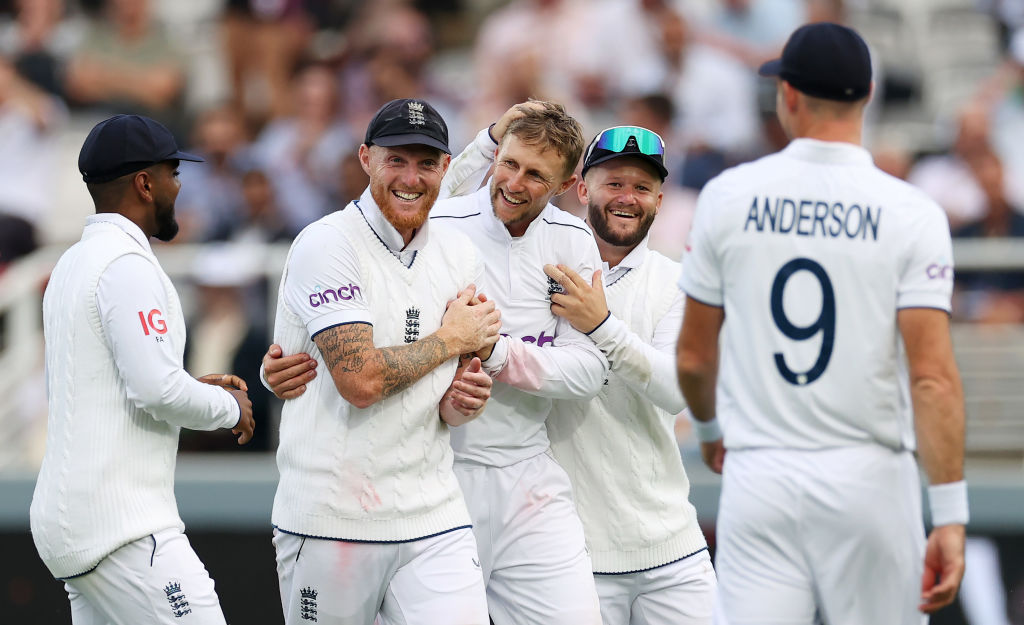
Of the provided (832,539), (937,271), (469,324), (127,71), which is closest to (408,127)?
(469,324)

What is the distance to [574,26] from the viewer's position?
11.5m

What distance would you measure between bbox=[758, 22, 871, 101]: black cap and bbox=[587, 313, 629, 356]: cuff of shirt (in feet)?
4.41

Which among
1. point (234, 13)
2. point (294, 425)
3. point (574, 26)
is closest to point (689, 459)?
point (294, 425)

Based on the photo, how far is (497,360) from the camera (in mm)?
5047

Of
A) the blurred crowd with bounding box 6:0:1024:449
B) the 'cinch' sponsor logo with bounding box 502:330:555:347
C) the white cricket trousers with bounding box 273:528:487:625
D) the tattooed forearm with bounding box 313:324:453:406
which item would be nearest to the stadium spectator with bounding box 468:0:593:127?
the blurred crowd with bounding box 6:0:1024:449

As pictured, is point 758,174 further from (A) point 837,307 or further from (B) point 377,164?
(B) point 377,164

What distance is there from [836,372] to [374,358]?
1538 millimetres

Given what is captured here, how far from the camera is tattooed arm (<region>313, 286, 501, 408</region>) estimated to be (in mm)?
4660

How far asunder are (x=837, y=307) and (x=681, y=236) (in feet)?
18.8

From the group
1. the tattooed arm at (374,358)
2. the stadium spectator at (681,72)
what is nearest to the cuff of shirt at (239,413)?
the tattooed arm at (374,358)

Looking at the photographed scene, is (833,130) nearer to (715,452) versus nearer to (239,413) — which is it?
(715,452)

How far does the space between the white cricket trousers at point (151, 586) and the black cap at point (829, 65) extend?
2.49 meters

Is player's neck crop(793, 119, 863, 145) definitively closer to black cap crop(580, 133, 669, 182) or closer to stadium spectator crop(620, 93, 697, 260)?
black cap crop(580, 133, 669, 182)

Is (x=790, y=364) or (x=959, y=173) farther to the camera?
(x=959, y=173)
